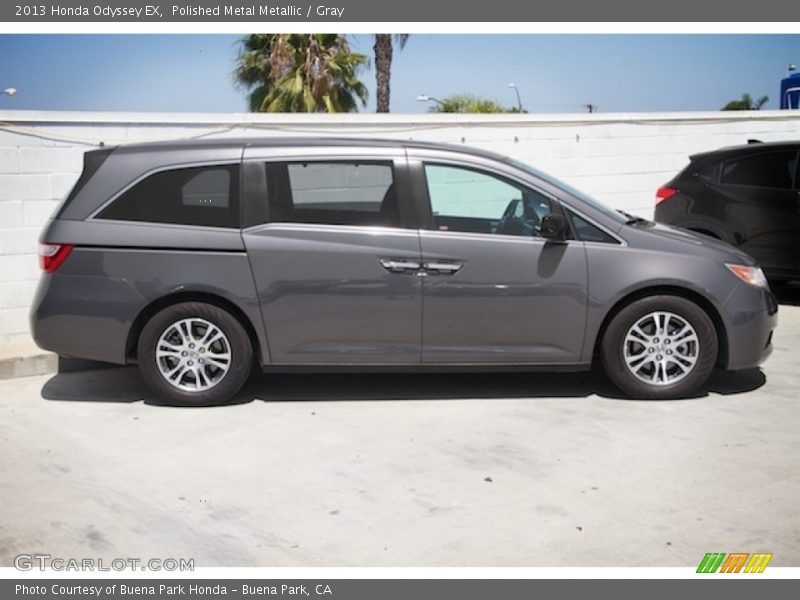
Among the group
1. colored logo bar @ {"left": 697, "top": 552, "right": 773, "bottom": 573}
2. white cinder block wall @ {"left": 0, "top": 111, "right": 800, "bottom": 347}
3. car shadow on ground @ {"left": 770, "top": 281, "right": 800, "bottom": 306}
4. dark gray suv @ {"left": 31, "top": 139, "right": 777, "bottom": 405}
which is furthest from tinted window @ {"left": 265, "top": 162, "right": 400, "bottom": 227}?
car shadow on ground @ {"left": 770, "top": 281, "right": 800, "bottom": 306}

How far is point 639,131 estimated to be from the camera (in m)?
11.7

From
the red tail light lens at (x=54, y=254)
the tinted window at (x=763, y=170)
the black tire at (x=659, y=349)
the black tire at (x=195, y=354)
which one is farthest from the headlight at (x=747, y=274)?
the red tail light lens at (x=54, y=254)

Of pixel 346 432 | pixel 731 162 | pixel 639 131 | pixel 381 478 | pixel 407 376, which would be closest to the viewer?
pixel 381 478

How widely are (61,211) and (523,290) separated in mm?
3072

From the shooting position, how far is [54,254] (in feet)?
20.6

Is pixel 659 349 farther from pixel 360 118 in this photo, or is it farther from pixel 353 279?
pixel 360 118

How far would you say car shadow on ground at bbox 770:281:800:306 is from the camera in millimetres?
10087

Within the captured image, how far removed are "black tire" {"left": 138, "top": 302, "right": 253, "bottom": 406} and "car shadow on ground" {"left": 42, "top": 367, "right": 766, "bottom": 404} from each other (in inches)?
10.5

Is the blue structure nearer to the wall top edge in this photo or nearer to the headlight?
the wall top edge

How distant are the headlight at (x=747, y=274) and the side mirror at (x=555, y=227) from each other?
1124 millimetres

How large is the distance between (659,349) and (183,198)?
3273mm

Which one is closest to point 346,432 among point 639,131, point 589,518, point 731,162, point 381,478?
point 381,478

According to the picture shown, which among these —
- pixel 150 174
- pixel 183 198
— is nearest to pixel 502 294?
pixel 183 198

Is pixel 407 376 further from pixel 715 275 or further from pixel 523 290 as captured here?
pixel 715 275
